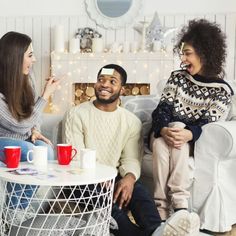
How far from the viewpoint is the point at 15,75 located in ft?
7.10

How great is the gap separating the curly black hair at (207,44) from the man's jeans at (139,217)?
2.86 feet

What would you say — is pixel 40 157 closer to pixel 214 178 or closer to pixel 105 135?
pixel 105 135

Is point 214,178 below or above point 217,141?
below

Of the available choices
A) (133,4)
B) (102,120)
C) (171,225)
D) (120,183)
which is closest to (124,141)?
(102,120)

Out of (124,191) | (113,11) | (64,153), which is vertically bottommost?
(124,191)

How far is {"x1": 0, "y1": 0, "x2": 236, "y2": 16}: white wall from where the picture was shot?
480 cm

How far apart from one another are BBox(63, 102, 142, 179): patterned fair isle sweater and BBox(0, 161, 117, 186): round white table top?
48cm

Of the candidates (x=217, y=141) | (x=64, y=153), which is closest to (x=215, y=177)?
(x=217, y=141)

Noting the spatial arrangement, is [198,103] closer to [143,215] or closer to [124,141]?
[124,141]

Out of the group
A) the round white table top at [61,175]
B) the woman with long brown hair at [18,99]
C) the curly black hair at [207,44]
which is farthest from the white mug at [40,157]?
the curly black hair at [207,44]

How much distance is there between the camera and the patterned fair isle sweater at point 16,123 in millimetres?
2053

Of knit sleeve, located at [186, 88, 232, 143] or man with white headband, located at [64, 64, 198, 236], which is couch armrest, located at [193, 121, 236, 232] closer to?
knit sleeve, located at [186, 88, 232, 143]

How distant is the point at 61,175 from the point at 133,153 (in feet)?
2.43

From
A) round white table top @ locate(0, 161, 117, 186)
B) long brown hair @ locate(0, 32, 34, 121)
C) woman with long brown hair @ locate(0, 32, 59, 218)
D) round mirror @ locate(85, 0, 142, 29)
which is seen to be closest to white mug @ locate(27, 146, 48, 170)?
round white table top @ locate(0, 161, 117, 186)
